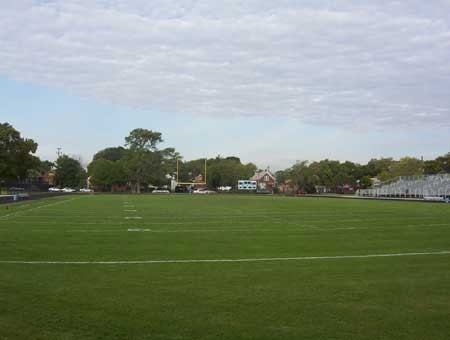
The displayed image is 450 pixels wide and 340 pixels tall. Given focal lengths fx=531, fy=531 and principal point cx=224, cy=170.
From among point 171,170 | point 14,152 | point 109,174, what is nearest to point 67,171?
point 109,174

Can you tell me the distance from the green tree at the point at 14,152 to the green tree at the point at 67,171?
190ft

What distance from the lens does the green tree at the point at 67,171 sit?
140 m

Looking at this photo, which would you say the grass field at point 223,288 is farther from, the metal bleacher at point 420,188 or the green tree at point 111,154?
the green tree at point 111,154

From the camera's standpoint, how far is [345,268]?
11.9m

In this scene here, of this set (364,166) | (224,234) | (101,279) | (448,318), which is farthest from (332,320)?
(364,166)

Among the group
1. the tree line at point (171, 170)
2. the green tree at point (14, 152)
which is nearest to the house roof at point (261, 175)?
the tree line at point (171, 170)

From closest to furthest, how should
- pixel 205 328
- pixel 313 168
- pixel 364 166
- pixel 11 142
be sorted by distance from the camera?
pixel 205 328, pixel 11 142, pixel 313 168, pixel 364 166

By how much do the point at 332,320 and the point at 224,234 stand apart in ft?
43.5

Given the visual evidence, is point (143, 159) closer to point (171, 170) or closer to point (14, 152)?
point (171, 170)

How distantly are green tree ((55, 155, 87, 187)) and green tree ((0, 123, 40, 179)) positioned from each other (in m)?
57.9

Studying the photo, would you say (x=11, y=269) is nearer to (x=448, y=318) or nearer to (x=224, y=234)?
(x=448, y=318)

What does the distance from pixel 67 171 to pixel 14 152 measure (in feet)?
202

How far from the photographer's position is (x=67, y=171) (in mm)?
140125

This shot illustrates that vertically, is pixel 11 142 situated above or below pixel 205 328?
above
